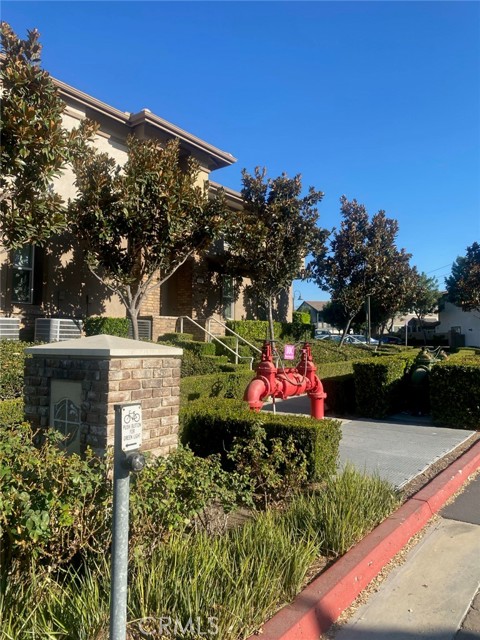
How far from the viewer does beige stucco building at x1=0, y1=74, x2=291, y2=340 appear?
42.3 feet

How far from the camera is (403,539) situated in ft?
13.2

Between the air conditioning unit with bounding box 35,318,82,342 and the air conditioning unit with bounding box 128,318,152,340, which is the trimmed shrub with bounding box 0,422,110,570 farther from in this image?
the air conditioning unit with bounding box 128,318,152,340

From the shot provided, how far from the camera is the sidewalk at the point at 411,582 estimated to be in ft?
9.33

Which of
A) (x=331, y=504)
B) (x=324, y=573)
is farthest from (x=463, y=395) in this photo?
(x=324, y=573)

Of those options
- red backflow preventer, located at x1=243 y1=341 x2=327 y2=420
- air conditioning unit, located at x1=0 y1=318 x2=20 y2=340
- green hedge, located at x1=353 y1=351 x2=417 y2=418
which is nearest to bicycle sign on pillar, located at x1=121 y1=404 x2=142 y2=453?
red backflow preventer, located at x1=243 y1=341 x2=327 y2=420

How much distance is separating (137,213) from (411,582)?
32.6ft

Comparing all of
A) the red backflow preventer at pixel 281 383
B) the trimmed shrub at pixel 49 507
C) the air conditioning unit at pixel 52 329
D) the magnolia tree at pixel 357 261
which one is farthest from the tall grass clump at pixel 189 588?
the magnolia tree at pixel 357 261

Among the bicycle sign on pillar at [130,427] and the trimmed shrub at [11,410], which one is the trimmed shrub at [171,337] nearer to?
the trimmed shrub at [11,410]

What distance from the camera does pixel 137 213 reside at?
11.7 meters

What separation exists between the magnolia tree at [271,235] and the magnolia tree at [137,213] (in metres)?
3.77

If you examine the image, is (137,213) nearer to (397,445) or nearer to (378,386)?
(378,386)

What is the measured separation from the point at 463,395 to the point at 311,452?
16.3ft

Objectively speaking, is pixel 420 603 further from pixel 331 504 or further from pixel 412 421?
pixel 412 421

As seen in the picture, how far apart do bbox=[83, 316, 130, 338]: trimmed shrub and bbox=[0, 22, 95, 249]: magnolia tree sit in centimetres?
443
